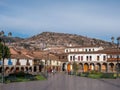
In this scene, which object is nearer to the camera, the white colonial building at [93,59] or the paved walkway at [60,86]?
the paved walkway at [60,86]

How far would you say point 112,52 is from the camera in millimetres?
94062

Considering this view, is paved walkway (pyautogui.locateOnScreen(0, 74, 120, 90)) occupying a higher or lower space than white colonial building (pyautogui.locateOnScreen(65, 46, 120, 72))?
lower

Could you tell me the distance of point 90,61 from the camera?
99750mm

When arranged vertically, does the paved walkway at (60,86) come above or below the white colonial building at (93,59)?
below

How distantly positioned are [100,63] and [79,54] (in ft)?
26.4

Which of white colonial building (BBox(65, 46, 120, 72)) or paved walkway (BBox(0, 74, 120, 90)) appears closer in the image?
paved walkway (BBox(0, 74, 120, 90))

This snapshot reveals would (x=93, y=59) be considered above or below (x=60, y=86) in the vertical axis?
above

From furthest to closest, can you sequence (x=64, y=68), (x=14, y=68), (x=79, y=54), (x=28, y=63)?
(x=64, y=68) < (x=79, y=54) < (x=28, y=63) < (x=14, y=68)

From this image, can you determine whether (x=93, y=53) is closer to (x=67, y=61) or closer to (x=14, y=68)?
(x=67, y=61)

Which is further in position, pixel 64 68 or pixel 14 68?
pixel 64 68

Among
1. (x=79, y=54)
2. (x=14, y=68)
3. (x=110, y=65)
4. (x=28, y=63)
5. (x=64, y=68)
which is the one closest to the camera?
(x=14, y=68)

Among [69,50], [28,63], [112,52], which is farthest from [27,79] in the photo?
[69,50]

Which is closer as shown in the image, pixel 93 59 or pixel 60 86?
pixel 60 86

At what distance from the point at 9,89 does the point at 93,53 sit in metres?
75.4
